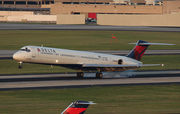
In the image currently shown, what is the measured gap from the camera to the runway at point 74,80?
3597 cm

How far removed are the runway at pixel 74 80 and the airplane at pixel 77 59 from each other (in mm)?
1676

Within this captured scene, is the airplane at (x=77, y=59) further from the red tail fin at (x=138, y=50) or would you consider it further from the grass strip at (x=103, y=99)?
the grass strip at (x=103, y=99)

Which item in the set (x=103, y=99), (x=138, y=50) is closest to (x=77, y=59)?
(x=138, y=50)

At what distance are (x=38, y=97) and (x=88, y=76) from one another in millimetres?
15576

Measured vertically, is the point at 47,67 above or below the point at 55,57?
below

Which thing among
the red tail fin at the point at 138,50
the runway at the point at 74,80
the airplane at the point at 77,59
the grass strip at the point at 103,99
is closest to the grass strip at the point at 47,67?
the runway at the point at 74,80

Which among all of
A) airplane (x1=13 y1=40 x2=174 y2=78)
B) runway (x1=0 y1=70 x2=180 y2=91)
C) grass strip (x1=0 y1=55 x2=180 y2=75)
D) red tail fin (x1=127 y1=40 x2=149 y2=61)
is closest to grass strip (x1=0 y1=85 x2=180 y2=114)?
runway (x1=0 y1=70 x2=180 y2=91)

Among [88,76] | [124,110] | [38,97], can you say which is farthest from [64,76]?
[124,110]

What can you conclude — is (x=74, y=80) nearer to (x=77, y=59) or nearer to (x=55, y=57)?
(x=77, y=59)

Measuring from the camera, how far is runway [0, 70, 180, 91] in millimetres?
35969

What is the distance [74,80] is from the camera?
132ft

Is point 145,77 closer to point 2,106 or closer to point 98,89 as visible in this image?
point 98,89

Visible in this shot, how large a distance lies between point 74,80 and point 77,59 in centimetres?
268

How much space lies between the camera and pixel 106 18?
154125 millimetres
